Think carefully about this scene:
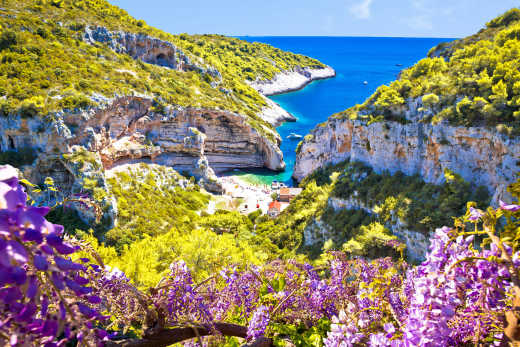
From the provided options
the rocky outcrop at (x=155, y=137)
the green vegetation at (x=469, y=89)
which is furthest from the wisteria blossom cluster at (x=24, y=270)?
the rocky outcrop at (x=155, y=137)

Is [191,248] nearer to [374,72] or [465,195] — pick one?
[465,195]

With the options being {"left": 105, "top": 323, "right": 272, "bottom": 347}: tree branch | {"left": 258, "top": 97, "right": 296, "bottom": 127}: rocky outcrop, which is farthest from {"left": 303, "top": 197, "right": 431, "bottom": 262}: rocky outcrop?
{"left": 258, "top": 97, "right": 296, "bottom": 127}: rocky outcrop

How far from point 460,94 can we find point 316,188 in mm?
16954

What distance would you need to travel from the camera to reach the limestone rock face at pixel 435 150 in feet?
55.7

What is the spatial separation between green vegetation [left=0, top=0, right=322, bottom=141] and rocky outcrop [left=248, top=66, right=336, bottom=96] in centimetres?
4944

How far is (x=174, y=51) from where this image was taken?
197 ft

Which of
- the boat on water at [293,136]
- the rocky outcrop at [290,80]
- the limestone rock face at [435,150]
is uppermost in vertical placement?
the rocky outcrop at [290,80]

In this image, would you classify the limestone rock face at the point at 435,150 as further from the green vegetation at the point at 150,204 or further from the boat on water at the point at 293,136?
the boat on water at the point at 293,136

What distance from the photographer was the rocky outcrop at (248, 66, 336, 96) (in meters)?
116

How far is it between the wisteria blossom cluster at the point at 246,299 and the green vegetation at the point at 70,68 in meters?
35.4

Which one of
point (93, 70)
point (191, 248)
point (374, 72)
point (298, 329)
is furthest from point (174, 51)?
point (374, 72)

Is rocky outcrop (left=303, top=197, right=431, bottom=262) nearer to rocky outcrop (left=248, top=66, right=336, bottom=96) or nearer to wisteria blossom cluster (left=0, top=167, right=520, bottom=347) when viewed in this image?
wisteria blossom cluster (left=0, top=167, right=520, bottom=347)

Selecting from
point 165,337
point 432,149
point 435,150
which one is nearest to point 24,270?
point 165,337

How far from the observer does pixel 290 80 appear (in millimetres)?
134125
